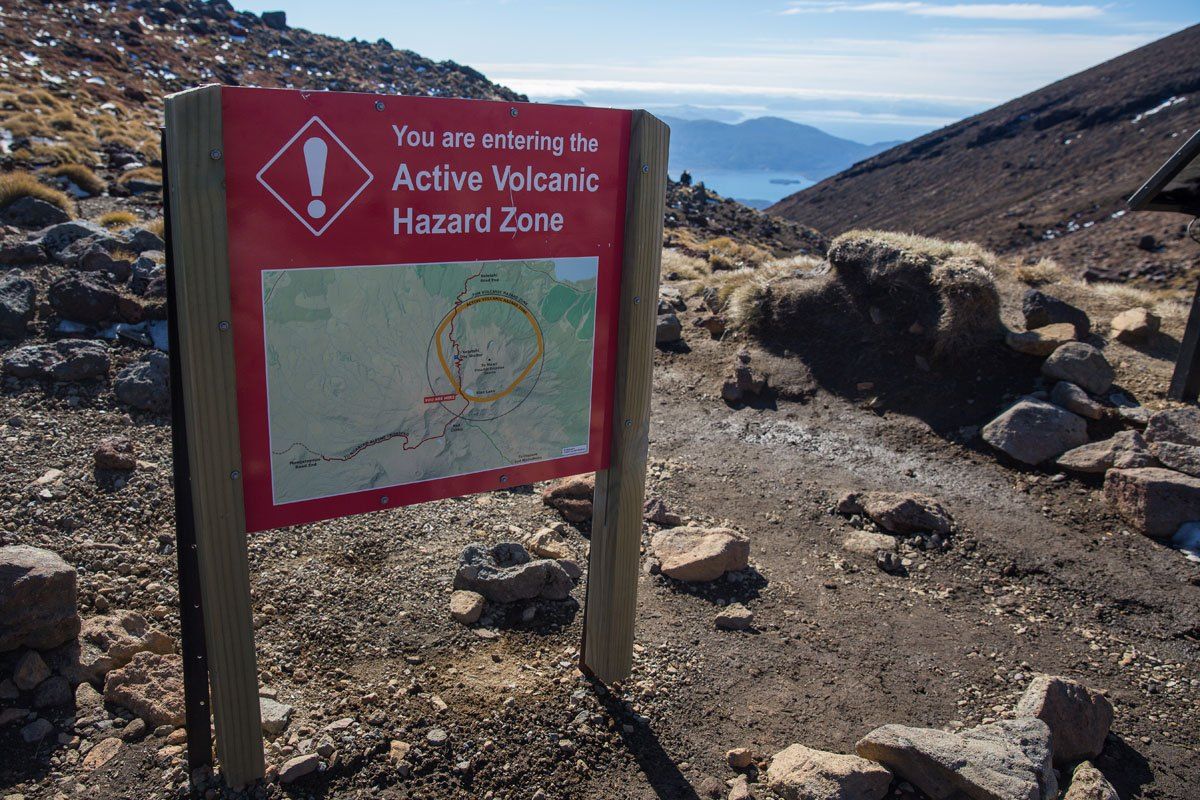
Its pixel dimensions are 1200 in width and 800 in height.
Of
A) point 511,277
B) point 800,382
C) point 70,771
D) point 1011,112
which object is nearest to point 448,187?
point 511,277

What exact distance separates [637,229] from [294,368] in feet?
4.50

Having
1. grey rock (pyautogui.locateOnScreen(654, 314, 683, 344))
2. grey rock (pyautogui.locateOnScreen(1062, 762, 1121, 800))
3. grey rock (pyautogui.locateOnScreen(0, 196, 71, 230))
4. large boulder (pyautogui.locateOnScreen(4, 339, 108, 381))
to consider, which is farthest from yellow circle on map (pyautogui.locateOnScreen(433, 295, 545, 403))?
grey rock (pyautogui.locateOnScreen(0, 196, 71, 230))

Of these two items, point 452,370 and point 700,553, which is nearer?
point 452,370

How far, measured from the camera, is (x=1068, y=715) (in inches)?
133

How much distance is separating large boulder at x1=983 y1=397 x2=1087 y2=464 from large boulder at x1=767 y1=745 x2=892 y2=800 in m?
4.10

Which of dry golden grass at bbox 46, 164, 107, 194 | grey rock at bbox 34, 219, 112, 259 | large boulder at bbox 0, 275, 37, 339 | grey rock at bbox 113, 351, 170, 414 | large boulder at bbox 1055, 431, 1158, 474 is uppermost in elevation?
dry golden grass at bbox 46, 164, 107, 194

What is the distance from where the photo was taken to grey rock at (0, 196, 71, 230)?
354 inches

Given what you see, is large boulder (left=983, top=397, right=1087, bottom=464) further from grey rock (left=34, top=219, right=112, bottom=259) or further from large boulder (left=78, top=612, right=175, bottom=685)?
grey rock (left=34, top=219, right=112, bottom=259)

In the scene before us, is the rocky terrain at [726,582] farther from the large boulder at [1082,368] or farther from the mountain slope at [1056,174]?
the mountain slope at [1056,174]

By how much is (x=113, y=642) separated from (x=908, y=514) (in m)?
4.55

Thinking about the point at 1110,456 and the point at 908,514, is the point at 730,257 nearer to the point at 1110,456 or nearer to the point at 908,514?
the point at 1110,456

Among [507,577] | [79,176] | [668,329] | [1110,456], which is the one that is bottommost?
[507,577]

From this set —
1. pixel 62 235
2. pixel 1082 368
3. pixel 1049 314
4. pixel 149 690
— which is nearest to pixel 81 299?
pixel 62 235

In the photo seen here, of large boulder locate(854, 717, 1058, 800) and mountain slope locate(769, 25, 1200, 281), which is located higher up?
mountain slope locate(769, 25, 1200, 281)
